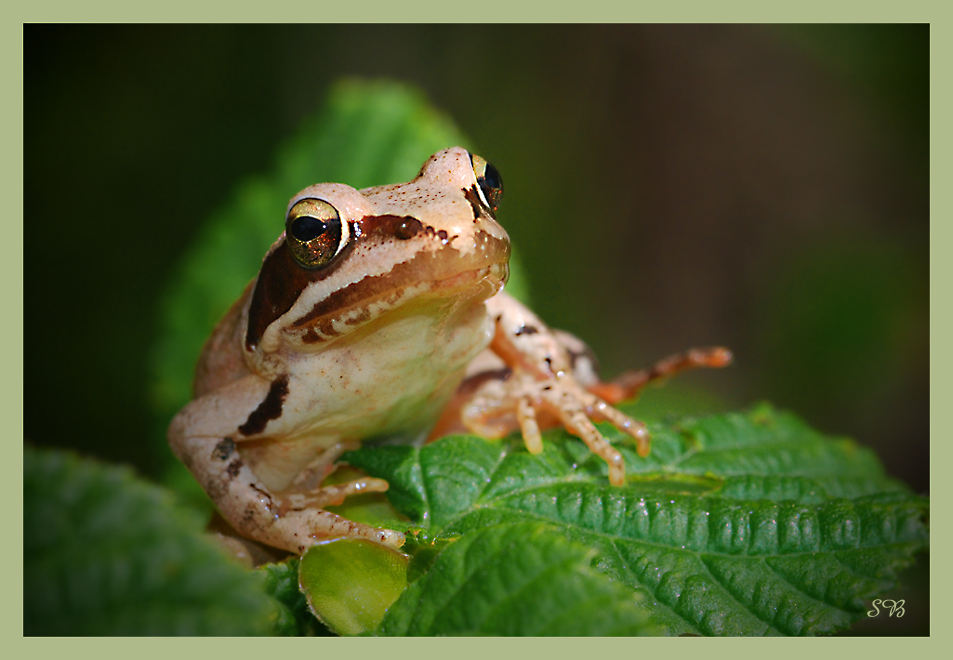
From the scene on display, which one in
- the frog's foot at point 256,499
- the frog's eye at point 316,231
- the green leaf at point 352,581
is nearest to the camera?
the green leaf at point 352,581

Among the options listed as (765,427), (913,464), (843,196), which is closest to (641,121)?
(843,196)

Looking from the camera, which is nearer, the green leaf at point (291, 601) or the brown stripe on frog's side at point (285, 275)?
the green leaf at point (291, 601)

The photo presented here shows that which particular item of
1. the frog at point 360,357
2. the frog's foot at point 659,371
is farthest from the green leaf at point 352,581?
the frog's foot at point 659,371

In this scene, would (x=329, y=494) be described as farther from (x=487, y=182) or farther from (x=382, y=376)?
(x=487, y=182)

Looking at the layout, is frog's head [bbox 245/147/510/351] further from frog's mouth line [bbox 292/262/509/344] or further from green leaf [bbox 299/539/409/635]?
green leaf [bbox 299/539/409/635]

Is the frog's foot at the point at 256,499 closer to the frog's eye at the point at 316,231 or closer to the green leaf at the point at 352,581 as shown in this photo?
the green leaf at the point at 352,581

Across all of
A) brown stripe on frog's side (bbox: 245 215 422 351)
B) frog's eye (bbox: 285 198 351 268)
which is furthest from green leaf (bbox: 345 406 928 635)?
frog's eye (bbox: 285 198 351 268)

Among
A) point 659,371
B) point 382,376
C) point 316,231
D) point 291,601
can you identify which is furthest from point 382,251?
point 659,371
